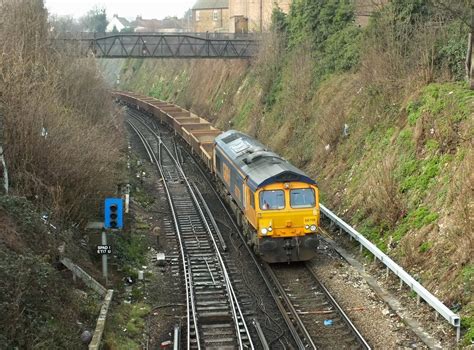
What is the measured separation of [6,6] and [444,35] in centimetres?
1721

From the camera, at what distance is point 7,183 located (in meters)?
14.7

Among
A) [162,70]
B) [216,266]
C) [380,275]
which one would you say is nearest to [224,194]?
[216,266]

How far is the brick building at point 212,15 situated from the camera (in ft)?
240

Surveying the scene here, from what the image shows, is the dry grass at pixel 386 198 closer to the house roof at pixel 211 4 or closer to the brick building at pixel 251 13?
the brick building at pixel 251 13

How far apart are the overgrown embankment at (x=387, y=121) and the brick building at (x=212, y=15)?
A: 34999 mm

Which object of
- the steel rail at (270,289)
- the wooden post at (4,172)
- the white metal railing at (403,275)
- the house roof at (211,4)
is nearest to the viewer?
the white metal railing at (403,275)

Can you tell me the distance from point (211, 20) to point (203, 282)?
6202 cm

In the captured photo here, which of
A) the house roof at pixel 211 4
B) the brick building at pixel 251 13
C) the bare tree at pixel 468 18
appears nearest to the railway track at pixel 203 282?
the bare tree at pixel 468 18

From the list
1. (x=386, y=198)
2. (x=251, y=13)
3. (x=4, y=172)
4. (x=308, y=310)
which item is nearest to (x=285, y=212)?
(x=308, y=310)

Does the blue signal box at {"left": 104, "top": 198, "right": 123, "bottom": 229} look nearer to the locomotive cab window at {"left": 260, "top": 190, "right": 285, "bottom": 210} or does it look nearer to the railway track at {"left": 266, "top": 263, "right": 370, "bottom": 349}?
the locomotive cab window at {"left": 260, "top": 190, "right": 285, "bottom": 210}

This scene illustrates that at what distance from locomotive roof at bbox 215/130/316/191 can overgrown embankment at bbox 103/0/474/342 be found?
9.99ft

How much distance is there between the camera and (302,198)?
1661cm

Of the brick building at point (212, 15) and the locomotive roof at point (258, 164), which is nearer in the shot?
the locomotive roof at point (258, 164)

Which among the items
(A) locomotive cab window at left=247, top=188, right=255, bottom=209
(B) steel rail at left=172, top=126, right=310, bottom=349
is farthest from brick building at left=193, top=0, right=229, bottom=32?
(A) locomotive cab window at left=247, top=188, right=255, bottom=209
